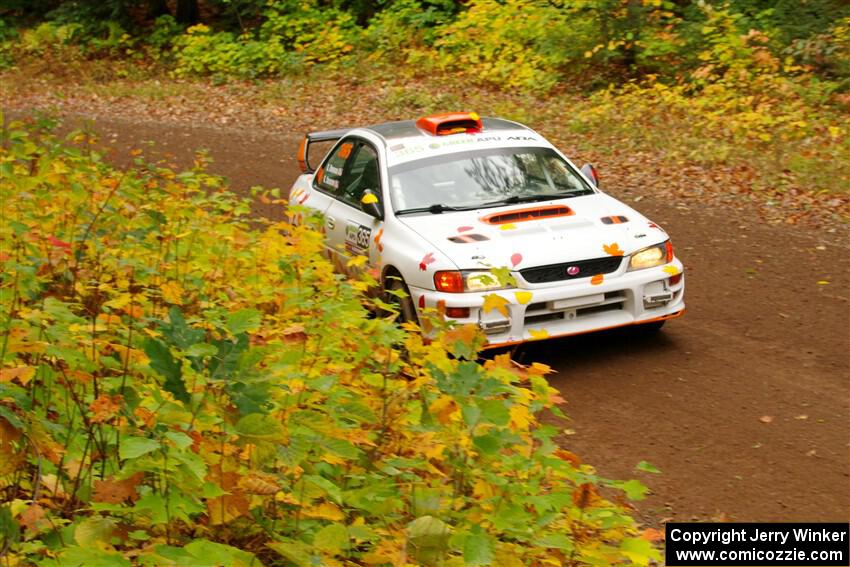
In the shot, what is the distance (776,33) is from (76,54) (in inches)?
732

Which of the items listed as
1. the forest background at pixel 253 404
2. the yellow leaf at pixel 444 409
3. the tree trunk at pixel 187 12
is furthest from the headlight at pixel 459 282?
the tree trunk at pixel 187 12

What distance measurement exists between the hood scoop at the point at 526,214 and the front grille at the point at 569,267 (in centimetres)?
61

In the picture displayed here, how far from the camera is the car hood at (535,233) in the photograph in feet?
25.2

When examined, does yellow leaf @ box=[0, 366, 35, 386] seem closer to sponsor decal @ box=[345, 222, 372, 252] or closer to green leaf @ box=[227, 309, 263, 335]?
green leaf @ box=[227, 309, 263, 335]

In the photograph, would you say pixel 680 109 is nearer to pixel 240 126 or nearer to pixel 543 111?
pixel 543 111

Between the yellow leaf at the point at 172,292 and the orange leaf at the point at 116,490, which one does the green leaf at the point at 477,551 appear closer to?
the orange leaf at the point at 116,490

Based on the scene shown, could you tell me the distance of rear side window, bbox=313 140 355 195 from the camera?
979cm

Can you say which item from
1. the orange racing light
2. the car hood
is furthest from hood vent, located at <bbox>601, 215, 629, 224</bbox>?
the orange racing light

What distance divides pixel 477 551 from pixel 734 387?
441cm

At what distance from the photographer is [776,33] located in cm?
1786

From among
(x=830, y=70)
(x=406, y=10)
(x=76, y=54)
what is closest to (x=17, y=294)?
(x=830, y=70)

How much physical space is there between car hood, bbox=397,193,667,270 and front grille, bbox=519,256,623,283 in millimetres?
39

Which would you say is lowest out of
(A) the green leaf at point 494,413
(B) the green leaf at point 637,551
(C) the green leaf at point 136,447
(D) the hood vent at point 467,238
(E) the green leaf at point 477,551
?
(D) the hood vent at point 467,238

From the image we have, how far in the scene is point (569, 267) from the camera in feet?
25.3
